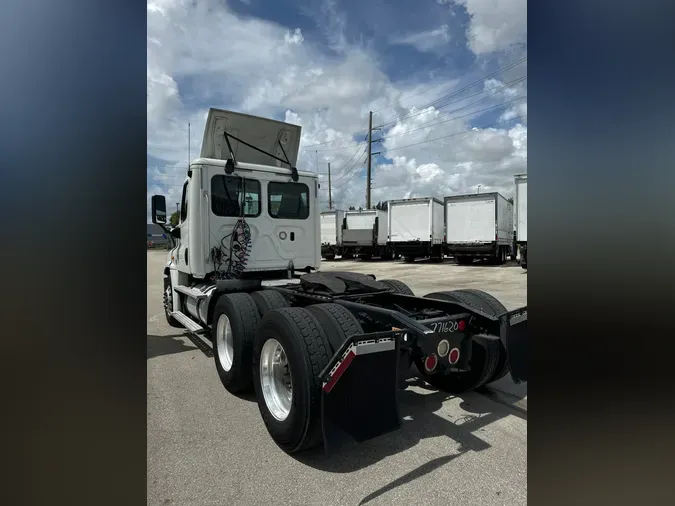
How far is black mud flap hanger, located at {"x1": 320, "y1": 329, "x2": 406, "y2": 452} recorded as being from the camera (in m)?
2.63

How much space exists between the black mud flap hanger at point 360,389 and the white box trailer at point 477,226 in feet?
63.6

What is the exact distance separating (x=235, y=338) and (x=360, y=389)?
1966 millimetres

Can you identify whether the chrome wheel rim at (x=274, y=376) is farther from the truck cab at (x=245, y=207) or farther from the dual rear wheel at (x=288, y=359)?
the truck cab at (x=245, y=207)

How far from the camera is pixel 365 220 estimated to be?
28234 mm

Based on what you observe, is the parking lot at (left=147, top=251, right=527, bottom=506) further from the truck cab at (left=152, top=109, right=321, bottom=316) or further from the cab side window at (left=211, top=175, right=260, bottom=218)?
the cab side window at (left=211, top=175, right=260, bottom=218)

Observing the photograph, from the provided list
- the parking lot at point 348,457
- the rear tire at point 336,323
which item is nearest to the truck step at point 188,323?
the parking lot at point 348,457

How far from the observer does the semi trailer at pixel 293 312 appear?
2.75 metres

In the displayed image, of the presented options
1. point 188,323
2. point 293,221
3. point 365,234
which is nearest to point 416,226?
point 365,234

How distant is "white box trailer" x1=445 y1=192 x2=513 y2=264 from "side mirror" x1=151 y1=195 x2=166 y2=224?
691 inches

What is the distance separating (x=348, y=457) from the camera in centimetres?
303

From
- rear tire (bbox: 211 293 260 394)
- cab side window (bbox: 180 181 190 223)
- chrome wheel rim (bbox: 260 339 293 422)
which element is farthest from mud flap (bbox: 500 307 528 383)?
cab side window (bbox: 180 181 190 223)
